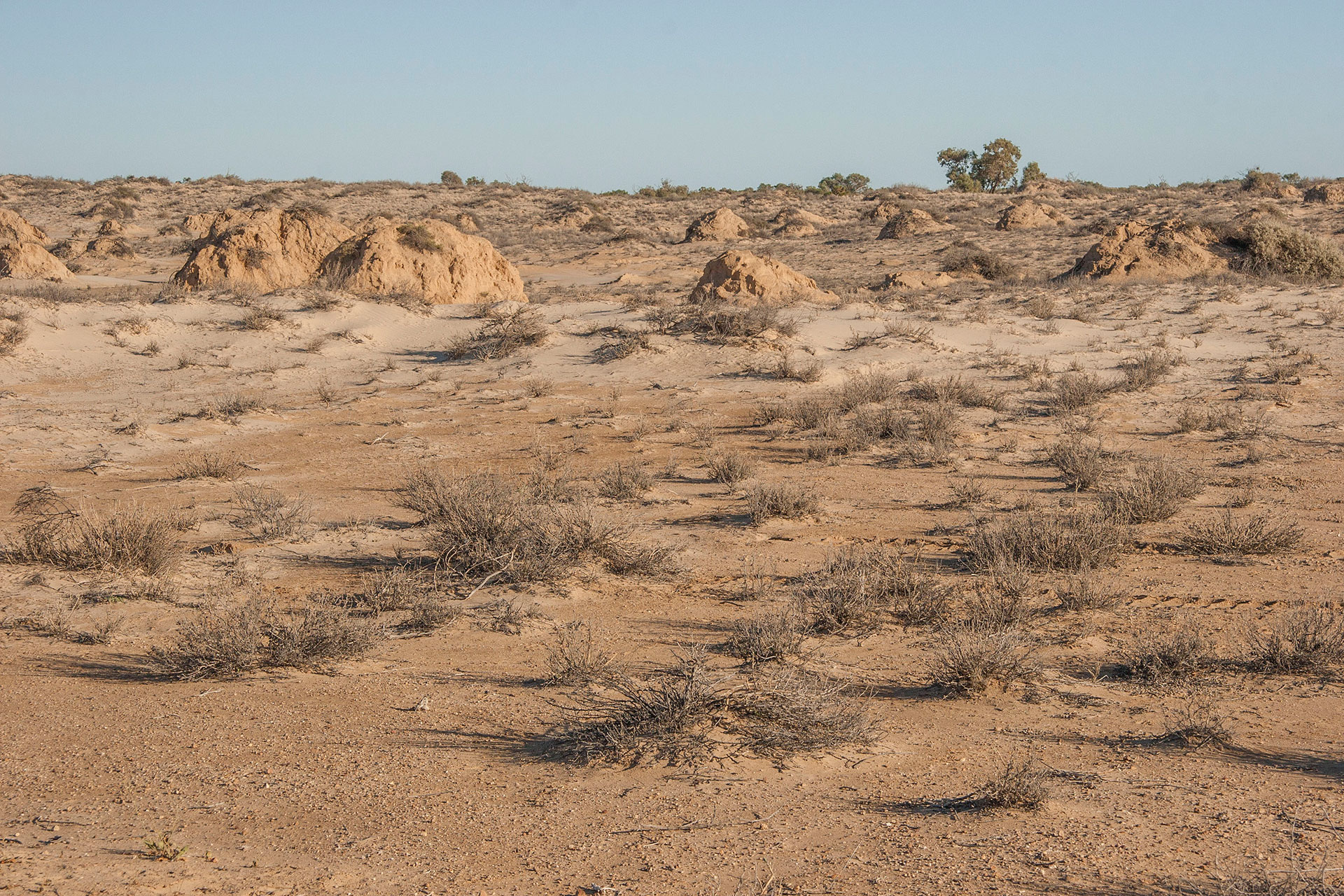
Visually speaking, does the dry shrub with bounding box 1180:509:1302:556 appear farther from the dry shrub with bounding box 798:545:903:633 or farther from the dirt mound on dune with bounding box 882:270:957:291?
the dirt mound on dune with bounding box 882:270:957:291

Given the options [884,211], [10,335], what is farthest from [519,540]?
[884,211]

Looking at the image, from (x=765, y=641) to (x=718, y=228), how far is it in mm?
28228

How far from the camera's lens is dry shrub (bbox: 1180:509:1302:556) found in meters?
6.08

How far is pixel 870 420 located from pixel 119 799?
24.2 feet

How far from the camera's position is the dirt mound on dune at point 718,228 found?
103 ft

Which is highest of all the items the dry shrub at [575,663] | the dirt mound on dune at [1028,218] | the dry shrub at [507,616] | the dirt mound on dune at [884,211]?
the dirt mound on dune at [884,211]

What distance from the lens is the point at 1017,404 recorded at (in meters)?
10.6

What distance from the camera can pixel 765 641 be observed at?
15.0 feet

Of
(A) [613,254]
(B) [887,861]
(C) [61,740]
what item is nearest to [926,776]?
(B) [887,861]

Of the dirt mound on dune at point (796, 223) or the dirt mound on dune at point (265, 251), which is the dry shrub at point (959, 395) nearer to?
the dirt mound on dune at point (265, 251)

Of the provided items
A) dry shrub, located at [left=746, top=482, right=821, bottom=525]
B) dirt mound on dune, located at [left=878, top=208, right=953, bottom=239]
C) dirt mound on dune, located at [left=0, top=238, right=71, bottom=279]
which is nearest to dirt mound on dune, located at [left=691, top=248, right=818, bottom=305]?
dry shrub, located at [left=746, top=482, right=821, bottom=525]

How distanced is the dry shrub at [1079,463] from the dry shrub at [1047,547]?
1475 mm

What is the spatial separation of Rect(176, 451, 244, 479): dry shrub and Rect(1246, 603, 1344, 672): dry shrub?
7162 mm

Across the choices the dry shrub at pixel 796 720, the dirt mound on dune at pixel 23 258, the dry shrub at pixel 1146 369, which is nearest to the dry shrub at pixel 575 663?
Result: the dry shrub at pixel 796 720
